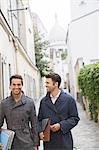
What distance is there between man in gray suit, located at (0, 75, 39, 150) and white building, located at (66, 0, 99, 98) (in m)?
22.1

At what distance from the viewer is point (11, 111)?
433 centimetres

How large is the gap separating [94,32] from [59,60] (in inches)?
1610

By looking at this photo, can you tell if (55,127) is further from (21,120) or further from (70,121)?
(21,120)

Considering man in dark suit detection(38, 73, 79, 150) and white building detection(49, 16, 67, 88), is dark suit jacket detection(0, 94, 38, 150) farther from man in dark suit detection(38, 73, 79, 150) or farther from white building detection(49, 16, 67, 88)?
white building detection(49, 16, 67, 88)

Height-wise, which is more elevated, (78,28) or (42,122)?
(78,28)

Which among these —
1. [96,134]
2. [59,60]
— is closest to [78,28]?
[96,134]

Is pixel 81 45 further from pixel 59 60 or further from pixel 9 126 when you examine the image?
pixel 59 60

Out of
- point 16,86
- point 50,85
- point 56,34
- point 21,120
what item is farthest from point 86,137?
point 56,34

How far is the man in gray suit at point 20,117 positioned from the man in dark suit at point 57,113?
149mm

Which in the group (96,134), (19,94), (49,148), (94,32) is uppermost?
(94,32)

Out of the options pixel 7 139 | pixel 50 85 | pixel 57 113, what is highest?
pixel 50 85

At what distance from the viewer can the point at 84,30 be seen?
28984 millimetres

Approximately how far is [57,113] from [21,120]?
46 centimetres

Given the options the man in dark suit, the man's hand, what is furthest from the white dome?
the man's hand
